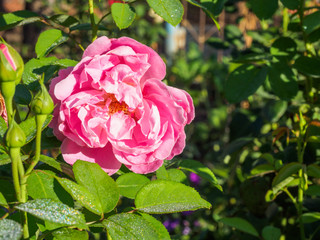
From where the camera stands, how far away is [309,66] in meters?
1.10

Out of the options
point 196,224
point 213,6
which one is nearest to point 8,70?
point 213,6

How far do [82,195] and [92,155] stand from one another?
0.12m

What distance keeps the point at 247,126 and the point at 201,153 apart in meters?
2.84

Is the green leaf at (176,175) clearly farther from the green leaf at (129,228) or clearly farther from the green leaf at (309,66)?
the green leaf at (309,66)

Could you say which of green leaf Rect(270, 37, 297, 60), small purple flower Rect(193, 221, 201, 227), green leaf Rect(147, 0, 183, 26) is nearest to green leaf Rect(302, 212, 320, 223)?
green leaf Rect(270, 37, 297, 60)

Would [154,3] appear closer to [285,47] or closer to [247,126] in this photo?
[285,47]

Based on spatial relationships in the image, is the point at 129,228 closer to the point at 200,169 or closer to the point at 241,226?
the point at 200,169

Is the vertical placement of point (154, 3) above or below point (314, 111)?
above

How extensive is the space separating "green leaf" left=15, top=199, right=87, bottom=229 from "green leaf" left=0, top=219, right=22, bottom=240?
0.09 feet

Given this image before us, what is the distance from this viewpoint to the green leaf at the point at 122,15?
2.36 feet

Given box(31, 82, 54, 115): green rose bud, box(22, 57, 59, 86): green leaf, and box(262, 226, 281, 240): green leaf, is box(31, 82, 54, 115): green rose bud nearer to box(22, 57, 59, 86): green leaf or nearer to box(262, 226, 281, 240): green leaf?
box(22, 57, 59, 86): green leaf

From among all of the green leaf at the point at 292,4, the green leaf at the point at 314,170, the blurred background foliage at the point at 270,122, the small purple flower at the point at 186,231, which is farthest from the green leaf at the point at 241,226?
the small purple flower at the point at 186,231

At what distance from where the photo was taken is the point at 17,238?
0.48 metres

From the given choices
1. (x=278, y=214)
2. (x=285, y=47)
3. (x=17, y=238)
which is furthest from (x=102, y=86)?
(x=278, y=214)
